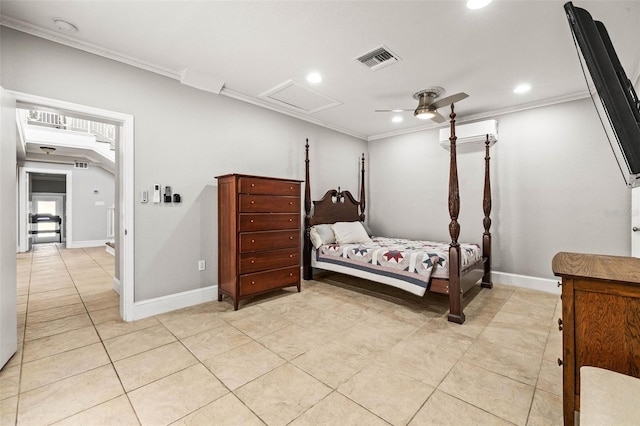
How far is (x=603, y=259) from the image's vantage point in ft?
5.19

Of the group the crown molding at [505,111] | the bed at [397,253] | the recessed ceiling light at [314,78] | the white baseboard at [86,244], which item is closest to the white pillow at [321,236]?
the bed at [397,253]

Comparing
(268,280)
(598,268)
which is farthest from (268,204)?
(598,268)

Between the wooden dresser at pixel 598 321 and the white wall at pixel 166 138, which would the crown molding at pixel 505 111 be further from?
the wooden dresser at pixel 598 321

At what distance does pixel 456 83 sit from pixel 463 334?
2.81 meters

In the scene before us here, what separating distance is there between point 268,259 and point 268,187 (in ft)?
2.94

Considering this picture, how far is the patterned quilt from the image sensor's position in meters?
2.96

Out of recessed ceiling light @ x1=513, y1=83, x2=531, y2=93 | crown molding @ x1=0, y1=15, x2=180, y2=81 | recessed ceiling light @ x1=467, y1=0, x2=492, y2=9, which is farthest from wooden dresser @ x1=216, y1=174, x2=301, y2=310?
recessed ceiling light @ x1=513, y1=83, x2=531, y2=93

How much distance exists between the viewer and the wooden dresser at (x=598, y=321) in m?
1.19

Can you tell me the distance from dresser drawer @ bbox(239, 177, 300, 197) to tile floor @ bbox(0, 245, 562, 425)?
4.52ft

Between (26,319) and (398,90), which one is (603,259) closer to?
(398,90)

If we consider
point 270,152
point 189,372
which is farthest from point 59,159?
point 189,372

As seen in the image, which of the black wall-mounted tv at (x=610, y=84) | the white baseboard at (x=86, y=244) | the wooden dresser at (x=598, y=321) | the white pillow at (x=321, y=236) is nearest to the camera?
the wooden dresser at (x=598, y=321)

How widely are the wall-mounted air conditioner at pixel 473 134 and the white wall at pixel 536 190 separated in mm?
136

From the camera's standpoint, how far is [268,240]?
3.39 m
